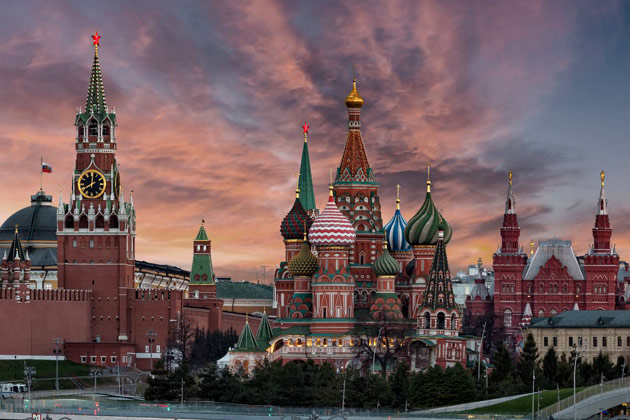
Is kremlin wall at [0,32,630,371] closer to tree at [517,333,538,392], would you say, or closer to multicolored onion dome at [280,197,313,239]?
multicolored onion dome at [280,197,313,239]

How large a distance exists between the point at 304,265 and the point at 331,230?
6735mm

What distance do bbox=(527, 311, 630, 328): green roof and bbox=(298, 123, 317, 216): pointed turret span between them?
1132 inches

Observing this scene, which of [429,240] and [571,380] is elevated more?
[429,240]

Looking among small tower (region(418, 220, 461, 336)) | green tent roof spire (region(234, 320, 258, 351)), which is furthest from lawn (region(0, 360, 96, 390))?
small tower (region(418, 220, 461, 336))

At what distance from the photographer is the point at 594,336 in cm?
18288

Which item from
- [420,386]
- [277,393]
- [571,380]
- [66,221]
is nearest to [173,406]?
[277,393]

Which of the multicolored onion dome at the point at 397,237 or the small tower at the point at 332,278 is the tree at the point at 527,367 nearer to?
the small tower at the point at 332,278

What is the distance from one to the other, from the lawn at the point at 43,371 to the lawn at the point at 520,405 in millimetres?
48859

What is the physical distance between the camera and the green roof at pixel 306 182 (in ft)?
632

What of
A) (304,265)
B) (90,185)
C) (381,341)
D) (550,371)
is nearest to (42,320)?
(90,185)

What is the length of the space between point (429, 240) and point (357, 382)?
126 ft

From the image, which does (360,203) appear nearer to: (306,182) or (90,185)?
(306,182)

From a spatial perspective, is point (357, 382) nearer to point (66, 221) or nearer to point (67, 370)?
point (67, 370)

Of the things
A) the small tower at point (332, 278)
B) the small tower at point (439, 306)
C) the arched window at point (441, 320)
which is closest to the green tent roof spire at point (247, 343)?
the small tower at point (332, 278)
